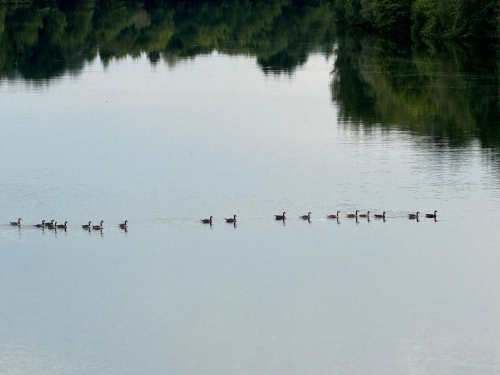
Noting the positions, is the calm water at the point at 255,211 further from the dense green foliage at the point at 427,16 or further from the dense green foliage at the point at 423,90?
the dense green foliage at the point at 427,16

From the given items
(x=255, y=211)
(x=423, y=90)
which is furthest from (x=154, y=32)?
(x=255, y=211)

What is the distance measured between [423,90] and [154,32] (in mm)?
60645

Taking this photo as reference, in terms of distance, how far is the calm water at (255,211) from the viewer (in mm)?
27094

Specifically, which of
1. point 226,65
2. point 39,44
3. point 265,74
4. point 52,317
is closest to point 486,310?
point 52,317

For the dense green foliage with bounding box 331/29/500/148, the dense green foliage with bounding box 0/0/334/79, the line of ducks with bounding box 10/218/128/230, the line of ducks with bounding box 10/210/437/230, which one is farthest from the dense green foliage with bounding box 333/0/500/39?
the line of ducks with bounding box 10/218/128/230

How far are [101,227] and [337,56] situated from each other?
204ft

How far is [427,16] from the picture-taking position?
374ft

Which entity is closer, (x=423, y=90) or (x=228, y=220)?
(x=228, y=220)

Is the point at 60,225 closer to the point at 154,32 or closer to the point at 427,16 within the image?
the point at 427,16

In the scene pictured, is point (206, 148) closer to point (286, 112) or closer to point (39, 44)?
point (286, 112)

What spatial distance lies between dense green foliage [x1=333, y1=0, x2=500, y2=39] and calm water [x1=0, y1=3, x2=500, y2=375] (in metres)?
17.7

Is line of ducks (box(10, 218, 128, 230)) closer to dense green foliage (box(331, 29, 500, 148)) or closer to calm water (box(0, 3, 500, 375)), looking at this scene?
calm water (box(0, 3, 500, 375))

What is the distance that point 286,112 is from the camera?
2525 inches

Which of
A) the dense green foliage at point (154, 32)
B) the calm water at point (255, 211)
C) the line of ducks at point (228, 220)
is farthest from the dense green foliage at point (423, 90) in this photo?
the line of ducks at point (228, 220)
